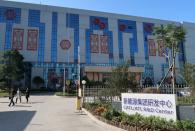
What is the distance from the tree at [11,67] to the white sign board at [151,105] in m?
46.8

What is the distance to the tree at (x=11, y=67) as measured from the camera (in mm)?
59844

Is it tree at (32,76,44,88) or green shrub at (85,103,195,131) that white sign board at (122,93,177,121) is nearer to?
green shrub at (85,103,195,131)

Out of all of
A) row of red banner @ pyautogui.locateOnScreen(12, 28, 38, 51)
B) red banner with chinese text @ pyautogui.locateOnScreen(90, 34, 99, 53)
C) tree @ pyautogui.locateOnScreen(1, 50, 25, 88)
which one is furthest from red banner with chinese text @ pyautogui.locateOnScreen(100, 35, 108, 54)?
tree @ pyautogui.locateOnScreen(1, 50, 25, 88)

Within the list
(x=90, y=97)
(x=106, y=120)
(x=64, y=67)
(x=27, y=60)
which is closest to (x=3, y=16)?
(x=27, y=60)

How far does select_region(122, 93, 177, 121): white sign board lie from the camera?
12246 mm

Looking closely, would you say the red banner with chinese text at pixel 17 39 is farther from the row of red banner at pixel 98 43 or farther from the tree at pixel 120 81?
the tree at pixel 120 81

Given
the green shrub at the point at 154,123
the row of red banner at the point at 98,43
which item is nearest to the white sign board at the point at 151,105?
the green shrub at the point at 154,123

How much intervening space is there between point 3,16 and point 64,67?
20.2 metres

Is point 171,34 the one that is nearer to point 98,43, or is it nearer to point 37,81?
point 98,43

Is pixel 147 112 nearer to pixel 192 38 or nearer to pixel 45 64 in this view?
pixel 45 64

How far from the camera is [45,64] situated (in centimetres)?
7650

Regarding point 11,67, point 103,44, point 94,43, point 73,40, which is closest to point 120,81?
point 11,67

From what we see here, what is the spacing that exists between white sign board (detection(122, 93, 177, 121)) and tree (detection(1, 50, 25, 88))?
46795 mm

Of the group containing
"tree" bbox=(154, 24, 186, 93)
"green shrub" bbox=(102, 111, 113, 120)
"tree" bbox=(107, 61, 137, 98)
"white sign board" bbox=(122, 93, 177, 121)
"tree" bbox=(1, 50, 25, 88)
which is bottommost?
"green shrub" bbox=(102, 111, 113, 120)
